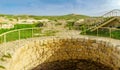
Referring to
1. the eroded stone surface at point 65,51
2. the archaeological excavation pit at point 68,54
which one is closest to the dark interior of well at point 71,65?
the archaeological excavation pit at point 68,54

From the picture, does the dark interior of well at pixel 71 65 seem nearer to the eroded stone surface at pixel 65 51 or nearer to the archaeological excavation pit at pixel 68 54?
the archaeological excavation pit at pixel 68 54

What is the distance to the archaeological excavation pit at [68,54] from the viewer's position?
16.8 metres

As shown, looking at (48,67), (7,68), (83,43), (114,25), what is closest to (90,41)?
(83,43)

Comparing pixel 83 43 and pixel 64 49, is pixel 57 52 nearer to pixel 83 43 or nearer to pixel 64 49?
pixel 64 49

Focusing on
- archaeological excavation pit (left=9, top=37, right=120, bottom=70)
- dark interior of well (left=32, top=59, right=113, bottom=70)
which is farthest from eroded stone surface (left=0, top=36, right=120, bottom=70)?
dark interior of well (left=32, top=59, right=113, bottom=70)

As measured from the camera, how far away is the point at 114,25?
24.7m

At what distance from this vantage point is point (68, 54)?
64.2 feet

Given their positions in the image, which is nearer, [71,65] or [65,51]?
[65,51]

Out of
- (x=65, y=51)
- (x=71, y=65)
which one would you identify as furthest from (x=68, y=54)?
(x=71, y=65)

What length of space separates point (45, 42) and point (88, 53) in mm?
3223

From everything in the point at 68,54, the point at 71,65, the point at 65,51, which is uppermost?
the point at 65,51

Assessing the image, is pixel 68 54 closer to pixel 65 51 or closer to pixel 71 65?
pixel 65 51

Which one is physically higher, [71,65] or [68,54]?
[68,54]

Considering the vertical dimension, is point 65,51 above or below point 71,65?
above
